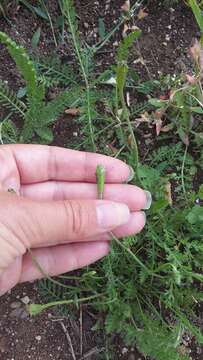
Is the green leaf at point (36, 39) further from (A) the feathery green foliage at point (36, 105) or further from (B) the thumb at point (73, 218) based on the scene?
(B) the thumb at point (73, 218)

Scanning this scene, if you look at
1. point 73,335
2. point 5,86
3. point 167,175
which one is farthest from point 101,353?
point 5,86

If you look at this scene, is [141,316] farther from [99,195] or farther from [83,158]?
[83,158]

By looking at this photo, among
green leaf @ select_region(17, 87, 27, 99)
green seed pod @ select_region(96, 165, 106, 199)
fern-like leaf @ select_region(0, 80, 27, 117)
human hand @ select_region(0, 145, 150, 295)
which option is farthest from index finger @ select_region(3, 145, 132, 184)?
green leaf @ select_region(17, 87, 27, 99)

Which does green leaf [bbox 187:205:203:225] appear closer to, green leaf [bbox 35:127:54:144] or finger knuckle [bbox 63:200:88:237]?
finger knuckle [bbox 63:200:88:237]

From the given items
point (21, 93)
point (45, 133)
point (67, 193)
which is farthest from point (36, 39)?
point (67, 193)

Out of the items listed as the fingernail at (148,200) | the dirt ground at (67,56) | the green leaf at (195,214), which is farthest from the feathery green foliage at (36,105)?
the green leaf at (195,214)

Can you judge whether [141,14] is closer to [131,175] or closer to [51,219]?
[131,175]
